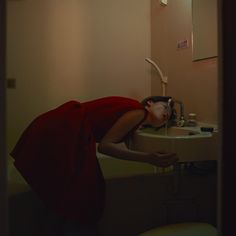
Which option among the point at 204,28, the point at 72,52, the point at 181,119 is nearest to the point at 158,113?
the point at 181,119

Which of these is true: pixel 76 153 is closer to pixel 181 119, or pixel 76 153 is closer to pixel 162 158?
pixel 162 158

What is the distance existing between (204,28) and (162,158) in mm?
872

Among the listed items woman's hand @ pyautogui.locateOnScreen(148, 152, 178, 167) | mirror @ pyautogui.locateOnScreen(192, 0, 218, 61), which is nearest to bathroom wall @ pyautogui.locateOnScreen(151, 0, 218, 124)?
mirror @ pyautogui.locateOnScreen(192, 0, 218, 61)

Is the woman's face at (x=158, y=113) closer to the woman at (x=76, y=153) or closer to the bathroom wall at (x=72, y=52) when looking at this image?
the woman at (x=76, y=153)

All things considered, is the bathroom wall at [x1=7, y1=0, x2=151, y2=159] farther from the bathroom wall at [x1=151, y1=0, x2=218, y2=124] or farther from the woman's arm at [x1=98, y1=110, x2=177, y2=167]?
the woman's arm at [x1=98, y1=110, x2=177, y2=167]

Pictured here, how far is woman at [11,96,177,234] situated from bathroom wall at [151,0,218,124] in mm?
501

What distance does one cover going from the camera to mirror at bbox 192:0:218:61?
1.66m

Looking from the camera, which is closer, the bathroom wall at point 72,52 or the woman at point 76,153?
→ the woman at point 76,153

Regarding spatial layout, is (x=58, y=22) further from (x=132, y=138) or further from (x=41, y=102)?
(x=132, y=138)

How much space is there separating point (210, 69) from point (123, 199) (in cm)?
81

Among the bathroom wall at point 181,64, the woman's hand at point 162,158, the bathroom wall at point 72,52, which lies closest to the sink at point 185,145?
the woman's hand at point 162,158

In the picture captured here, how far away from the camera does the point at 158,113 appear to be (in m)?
1.50

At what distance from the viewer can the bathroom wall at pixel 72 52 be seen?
83.0 inches

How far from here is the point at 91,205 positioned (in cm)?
124
